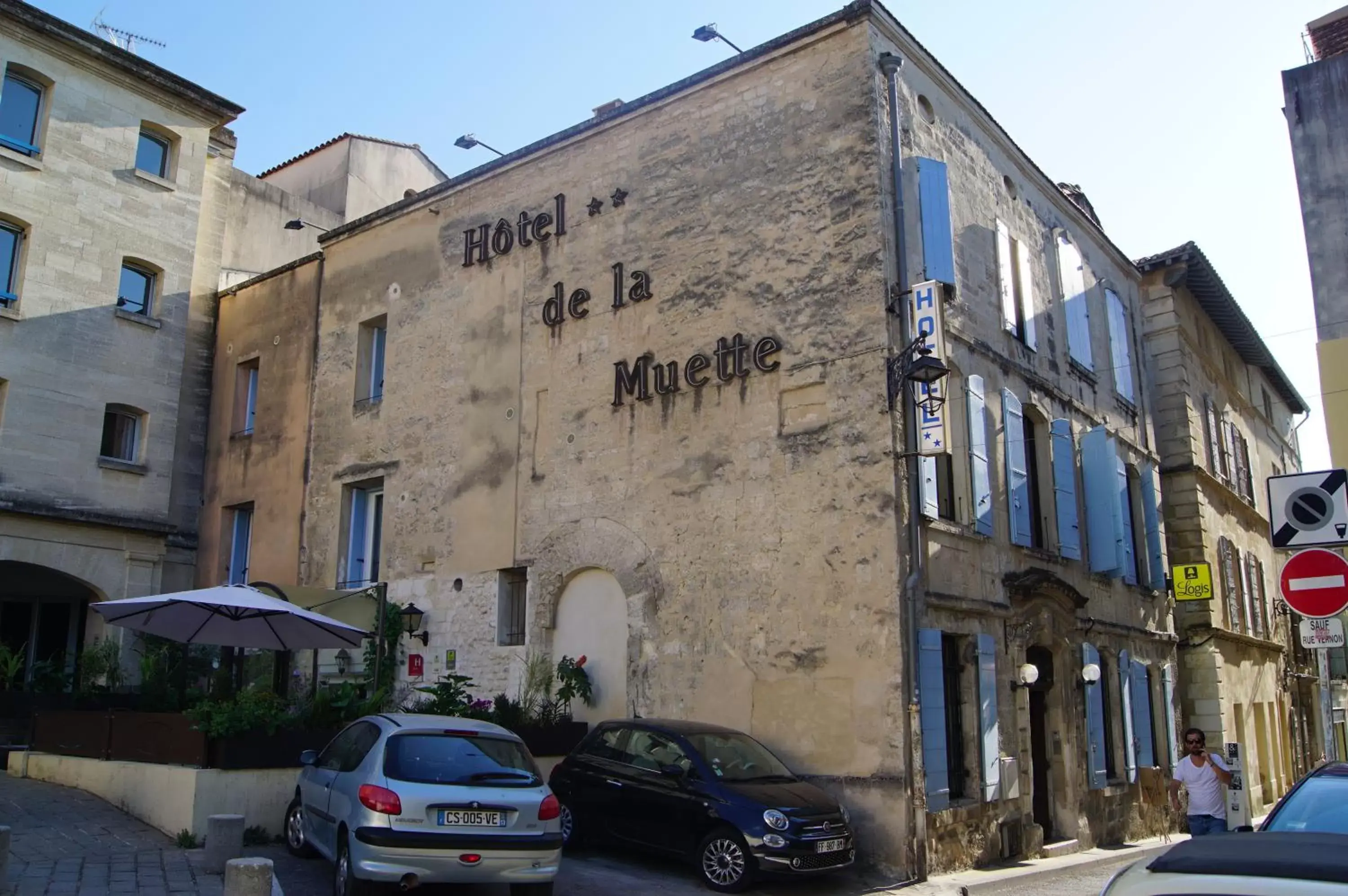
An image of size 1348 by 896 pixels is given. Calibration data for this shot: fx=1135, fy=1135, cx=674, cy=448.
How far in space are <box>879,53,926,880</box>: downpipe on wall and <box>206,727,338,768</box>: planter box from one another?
5.86m

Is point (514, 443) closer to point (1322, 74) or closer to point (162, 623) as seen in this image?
point (162, 623)

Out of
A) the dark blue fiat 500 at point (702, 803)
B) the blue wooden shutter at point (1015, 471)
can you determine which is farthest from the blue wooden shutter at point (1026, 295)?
the dark blue fiat 500 at point (702, 803)

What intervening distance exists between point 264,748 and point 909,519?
704cm

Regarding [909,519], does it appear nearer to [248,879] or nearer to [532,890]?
[532,890]

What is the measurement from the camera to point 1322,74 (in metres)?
15.7

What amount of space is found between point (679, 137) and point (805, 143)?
2097 millimetres

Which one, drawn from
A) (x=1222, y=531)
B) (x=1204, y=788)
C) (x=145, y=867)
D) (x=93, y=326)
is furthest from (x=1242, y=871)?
(x=1222, y=531)

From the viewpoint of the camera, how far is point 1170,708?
18.3 meters

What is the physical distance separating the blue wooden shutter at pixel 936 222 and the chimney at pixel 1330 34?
779 centimetres

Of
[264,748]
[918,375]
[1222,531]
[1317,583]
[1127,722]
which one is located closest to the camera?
[1317,583]

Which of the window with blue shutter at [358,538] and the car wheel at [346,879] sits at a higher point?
the window with blue shutter at [358,538]

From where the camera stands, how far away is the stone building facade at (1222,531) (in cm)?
1981

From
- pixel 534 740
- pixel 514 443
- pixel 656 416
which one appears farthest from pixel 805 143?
pixel 534 740

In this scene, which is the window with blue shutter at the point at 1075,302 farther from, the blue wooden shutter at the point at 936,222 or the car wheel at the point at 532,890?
the car wheel at the point at 532,890
